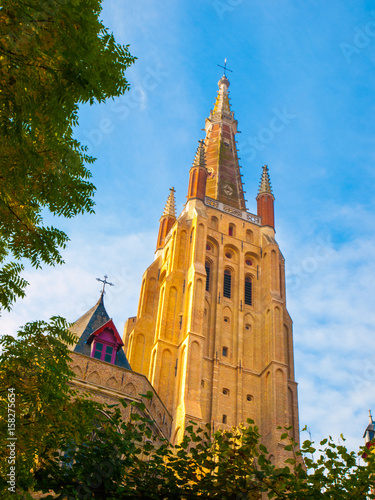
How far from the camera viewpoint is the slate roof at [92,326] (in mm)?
23250

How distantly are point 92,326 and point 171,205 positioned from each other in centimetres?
2591

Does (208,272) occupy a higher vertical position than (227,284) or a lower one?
higher

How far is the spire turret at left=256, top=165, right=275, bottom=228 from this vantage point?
1759 inches

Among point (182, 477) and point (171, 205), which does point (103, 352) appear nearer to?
point (182, 477)

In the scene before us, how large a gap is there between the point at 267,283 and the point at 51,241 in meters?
32.7

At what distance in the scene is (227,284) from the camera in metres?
40.2

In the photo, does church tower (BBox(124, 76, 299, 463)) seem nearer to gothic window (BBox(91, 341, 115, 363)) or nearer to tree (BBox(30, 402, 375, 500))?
gothic window (BBox(91, 341, 115, 363))

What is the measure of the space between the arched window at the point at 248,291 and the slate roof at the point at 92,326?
15622 mm

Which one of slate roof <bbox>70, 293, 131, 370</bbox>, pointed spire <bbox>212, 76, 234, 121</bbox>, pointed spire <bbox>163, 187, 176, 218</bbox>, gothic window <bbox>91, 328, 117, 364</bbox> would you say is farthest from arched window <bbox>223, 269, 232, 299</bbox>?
pointed spire <bbox>212, 76, 234, 121</bbox>

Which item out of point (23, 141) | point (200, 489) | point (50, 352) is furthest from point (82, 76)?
point (200, 489)

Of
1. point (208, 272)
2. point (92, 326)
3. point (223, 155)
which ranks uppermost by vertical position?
point (223, 155)

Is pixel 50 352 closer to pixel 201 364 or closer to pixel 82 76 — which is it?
pixel 82 76

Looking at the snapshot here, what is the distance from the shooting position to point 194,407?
31156 mm

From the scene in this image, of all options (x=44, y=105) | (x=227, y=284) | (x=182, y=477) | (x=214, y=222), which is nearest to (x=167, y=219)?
(x=214, y=222)
